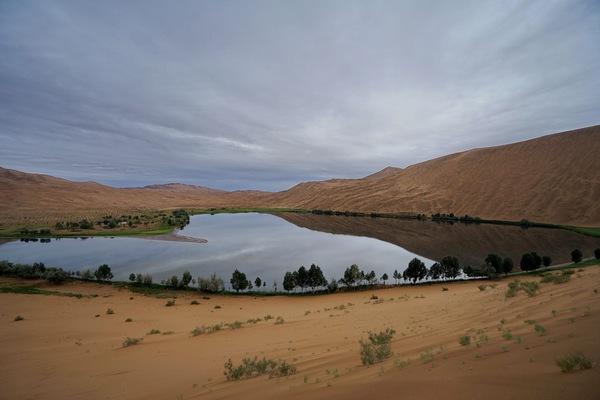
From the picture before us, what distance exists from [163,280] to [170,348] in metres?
27.1

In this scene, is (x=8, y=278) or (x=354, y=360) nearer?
(x=354, y=360)

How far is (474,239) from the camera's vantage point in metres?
60.4

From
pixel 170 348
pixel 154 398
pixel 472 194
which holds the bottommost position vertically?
pixel 170 348

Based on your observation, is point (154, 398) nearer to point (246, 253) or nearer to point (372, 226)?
point (246, 253)

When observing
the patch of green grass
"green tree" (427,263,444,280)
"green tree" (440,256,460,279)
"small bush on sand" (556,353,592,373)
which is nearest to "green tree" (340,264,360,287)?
"green tree" (427,263,444,280)

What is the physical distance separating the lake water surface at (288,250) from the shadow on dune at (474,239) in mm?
122

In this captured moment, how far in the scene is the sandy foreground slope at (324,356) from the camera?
4254 millimetres

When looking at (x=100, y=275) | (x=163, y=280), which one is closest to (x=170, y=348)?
(x=163, y=280)

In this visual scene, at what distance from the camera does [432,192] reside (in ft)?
395

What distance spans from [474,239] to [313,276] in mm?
42749

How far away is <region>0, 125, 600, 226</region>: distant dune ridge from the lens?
85.8m

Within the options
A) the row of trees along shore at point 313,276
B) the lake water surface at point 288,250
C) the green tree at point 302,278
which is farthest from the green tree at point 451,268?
the green tree at point 302,278

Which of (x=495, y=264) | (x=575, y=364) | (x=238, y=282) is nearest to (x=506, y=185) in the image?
(x=495, y=264)

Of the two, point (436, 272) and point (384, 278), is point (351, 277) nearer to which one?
point (384, 278)
